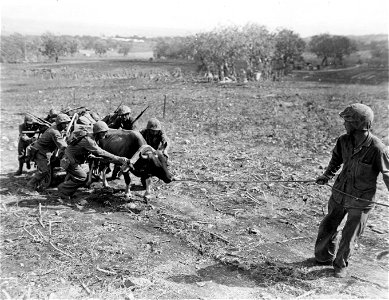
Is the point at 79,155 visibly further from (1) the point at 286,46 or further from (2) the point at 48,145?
(1) the point at 286,46

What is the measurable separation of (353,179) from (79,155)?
5.12 meters

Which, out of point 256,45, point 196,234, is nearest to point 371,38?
point 256,45

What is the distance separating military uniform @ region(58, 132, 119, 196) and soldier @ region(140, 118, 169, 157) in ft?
3.13

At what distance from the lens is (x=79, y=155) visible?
8.08 meters

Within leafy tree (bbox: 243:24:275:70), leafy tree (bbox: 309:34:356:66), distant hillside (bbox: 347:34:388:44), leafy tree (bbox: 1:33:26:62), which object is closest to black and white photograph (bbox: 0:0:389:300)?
leafy tree (bbox: 243:24:275:70)

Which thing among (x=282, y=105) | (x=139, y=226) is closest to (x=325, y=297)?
(x=139, y=226)

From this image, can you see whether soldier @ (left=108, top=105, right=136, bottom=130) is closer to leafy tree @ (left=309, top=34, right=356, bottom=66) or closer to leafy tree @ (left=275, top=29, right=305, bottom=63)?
leafy tree @ (left=275, top=29, right=305, bottom=63)

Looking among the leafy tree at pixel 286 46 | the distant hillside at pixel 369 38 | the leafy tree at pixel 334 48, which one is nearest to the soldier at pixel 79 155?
the leafy tree at pixel 286 46

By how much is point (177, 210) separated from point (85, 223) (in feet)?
5.66

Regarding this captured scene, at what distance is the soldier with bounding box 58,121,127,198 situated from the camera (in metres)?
7.70

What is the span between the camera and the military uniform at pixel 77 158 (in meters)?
7.70

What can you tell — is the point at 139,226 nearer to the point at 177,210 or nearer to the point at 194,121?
the point at 177,210

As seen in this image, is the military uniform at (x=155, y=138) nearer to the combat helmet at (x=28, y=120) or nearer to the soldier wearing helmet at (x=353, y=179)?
the combat helmet at (x=28, y=120)

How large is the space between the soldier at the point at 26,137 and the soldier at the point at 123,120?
6.94 ft
